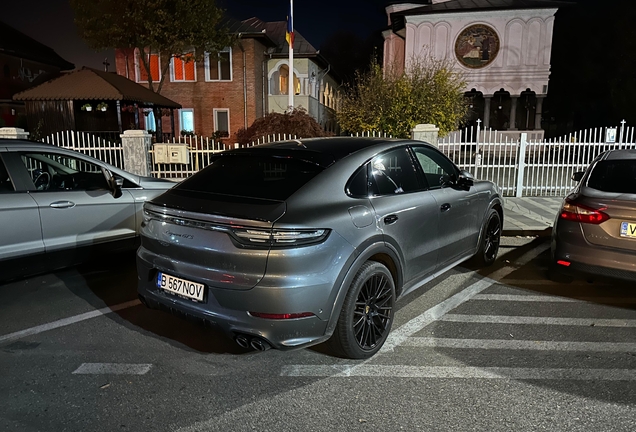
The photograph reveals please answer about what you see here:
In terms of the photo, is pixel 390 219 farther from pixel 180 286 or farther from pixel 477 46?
pixel 477 46

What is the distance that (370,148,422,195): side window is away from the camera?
4029 millimetres

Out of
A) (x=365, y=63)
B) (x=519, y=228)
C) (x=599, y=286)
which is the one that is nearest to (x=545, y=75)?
(x=519, y=228)

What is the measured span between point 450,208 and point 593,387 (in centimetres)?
202

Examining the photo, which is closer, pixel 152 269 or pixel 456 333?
pixel 152 269

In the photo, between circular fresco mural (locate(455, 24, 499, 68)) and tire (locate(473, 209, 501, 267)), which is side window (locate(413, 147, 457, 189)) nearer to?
tire (locate(473, 209, 501, 267))

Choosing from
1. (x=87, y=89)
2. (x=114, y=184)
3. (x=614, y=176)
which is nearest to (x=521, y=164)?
(x=614, y=176)

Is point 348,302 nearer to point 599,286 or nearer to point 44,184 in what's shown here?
point 599,286

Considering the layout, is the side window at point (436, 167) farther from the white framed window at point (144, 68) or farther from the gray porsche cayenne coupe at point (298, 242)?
the white framed window at point (144, 68)

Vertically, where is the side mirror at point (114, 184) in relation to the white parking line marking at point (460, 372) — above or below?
above

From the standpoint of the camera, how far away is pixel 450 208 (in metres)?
4.78

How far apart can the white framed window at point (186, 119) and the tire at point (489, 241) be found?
21.7 metres

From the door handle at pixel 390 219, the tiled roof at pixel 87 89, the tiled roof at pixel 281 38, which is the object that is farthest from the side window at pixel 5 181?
the tiled roof at pixel 281 38

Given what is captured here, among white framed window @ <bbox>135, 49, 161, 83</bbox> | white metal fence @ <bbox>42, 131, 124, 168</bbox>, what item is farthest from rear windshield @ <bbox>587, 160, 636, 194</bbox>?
white framed window @ <bbox>135, 49, 161, 83</bbox>

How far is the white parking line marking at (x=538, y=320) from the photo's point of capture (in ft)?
14.7
